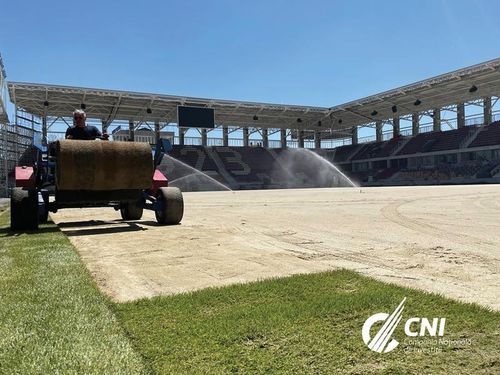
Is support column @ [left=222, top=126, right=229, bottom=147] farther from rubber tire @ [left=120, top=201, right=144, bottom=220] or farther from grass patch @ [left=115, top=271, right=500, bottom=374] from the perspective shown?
grass patch @ [left=115, top=271, right=500, bottom=374]

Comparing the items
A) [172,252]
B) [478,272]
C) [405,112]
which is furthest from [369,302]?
[405,112]

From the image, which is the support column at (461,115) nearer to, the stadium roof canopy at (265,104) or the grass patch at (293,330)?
the stadium roof canopy at (265,104)

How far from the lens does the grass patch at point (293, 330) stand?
2.17 metres

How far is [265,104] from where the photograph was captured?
5616cm

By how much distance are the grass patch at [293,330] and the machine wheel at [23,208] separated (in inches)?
208

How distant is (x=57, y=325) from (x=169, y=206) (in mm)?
5827

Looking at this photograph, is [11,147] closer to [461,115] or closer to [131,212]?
[131,212]

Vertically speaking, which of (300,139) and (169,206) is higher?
(300,139)

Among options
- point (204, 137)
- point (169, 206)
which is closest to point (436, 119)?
point (204, 137)

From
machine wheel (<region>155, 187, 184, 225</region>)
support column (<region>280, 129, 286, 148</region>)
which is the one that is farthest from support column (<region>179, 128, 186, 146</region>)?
machine wheel (<region>155, 187, 184, 225</region>)

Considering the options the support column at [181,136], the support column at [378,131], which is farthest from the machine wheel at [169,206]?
the support column at [378,131]

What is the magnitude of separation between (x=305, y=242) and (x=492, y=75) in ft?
153

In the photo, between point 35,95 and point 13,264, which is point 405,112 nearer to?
point 35,95

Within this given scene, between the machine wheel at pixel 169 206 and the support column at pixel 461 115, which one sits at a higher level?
the support column at pixel 461 115
